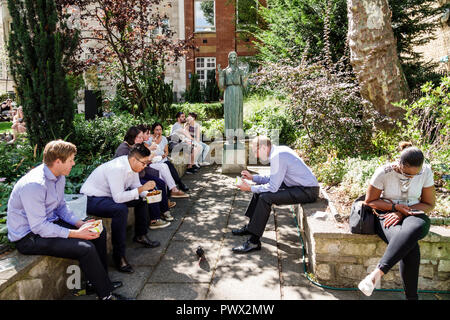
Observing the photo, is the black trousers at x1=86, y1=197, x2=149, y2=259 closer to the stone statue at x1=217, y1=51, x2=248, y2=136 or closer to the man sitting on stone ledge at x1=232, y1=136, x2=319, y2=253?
the man sitting on stone ledge at x1=232, y1=136, x2=319, y2=253

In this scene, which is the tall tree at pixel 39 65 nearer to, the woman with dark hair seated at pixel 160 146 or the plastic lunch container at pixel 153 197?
the woman with dark hair seated at pixel 160 146

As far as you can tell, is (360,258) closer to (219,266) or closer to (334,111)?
(219,266)

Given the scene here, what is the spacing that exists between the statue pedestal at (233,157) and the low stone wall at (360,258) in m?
4.45

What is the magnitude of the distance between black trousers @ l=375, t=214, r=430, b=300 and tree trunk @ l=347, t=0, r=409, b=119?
3825mm

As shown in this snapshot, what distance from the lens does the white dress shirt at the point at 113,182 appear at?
3.53 m

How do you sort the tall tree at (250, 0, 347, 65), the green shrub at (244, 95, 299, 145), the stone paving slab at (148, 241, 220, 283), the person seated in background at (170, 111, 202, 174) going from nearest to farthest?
the stone paving slab at (148, 241, 220, 283)
the person seated in background at (170, 111, 202, 174)
the green shrub at (244, 95, 299, 145)
the tall tree at (250, 0, 347, 65)

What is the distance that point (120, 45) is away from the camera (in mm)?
9672

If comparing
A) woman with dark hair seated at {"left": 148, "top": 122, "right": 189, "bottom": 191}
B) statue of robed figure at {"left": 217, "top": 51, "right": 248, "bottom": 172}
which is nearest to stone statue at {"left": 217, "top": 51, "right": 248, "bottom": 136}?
statue of robed figure at {"left": 217, "top": 51, "right": 248, "bottom": 172}

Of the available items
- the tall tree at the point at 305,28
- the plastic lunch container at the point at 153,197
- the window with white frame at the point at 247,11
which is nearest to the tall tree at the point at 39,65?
the plastic lunch container at the point at 153,197

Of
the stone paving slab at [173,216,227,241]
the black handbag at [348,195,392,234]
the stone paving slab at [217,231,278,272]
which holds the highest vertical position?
the black handbag at [348,195,392,234]

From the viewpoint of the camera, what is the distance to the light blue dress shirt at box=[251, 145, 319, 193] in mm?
3922

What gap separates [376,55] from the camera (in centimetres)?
593

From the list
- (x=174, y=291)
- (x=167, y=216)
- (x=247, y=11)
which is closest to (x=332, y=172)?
(x=167, y=216)
